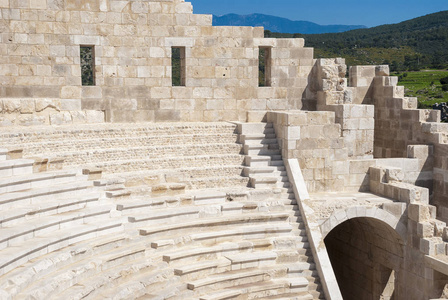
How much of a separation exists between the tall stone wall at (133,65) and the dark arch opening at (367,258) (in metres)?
4.12

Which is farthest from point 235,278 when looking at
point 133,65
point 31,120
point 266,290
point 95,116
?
point 133,65

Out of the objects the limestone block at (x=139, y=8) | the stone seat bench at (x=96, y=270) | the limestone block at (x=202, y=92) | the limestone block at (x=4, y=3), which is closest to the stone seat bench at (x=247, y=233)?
the stone seat bench at (x=96, y=270)

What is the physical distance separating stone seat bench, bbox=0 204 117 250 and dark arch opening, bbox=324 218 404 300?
698 centimetres

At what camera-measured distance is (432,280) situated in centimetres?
1469

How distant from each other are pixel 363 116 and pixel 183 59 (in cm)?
529

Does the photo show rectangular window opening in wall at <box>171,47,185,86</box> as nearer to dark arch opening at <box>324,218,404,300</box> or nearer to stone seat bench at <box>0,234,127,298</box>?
dark arch opening at <box>324,218,404,300</box>

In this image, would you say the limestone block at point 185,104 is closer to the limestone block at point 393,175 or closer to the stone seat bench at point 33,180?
the stone seat bench at point 33,180

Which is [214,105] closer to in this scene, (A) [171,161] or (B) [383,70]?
(A) [171,161]

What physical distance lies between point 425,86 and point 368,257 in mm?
35345

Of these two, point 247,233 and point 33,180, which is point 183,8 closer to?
point 247,233

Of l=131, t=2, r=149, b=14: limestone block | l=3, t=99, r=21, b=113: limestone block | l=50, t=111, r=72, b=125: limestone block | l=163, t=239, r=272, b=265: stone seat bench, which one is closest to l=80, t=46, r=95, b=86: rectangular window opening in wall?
l=131, t=2, r=149, b=14: limestone block

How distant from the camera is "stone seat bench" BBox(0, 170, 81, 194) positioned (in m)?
12.0

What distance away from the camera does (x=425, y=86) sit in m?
49.5

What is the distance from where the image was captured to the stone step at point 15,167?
12.4 m
